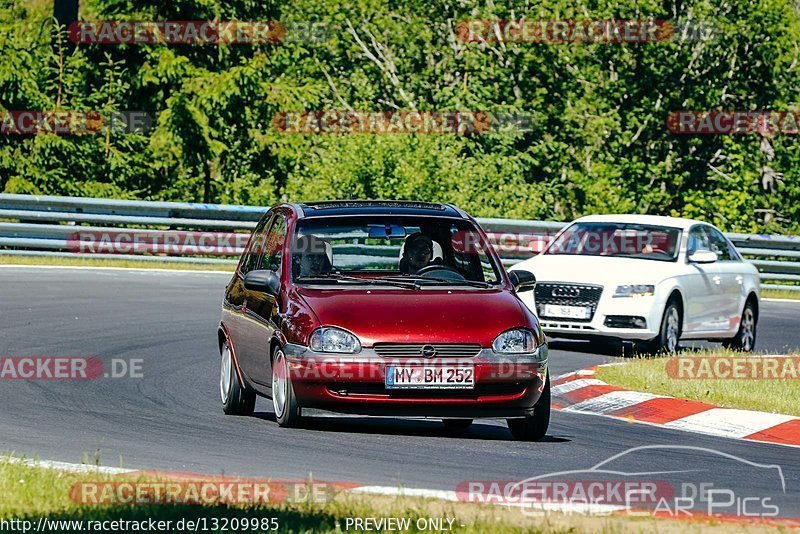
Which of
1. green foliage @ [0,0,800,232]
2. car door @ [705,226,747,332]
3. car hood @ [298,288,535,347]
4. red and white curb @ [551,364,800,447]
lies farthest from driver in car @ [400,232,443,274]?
green foliage @ [0,0,800,232]

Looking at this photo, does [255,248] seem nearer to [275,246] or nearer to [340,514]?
[275,246]

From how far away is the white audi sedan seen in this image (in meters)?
17.7

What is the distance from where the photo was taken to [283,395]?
1073 cm

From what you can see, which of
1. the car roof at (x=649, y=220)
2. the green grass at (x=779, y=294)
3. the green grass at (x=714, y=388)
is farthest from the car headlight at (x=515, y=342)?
the green grass at (x=779, y=294)

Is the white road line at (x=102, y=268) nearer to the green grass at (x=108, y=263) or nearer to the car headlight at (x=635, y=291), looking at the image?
the green grass at (x=108, y=263)

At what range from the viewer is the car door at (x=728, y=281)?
1930 cm

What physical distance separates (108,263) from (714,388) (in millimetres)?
14904

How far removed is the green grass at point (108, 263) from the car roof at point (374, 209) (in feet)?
48.8

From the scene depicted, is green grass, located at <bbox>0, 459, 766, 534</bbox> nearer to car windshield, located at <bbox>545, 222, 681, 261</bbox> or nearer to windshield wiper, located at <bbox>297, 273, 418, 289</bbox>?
windshield wiper, located at <bbox>297, 273, 418, 289</bbox>

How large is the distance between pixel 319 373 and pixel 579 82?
28811mm

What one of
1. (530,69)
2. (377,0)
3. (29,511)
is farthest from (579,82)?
(29,511)

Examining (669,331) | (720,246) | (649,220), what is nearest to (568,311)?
(669,331)

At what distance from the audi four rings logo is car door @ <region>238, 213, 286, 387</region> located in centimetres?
618

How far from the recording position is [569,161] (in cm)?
3812
